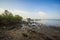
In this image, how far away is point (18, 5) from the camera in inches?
98.3

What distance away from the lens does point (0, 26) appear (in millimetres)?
2547

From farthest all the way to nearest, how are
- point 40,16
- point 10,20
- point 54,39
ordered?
point 10,20
point 40,16
point 54,39

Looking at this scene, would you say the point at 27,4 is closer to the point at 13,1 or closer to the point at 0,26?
the point at 13,1

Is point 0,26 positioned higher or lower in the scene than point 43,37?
higher

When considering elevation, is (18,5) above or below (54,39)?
above

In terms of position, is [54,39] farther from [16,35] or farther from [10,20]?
[10,20]

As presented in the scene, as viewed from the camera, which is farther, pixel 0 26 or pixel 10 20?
pixel 10 20

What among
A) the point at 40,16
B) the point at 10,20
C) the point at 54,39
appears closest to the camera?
the point at 54,39

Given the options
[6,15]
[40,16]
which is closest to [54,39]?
[40,16]

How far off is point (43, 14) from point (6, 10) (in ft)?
3.79

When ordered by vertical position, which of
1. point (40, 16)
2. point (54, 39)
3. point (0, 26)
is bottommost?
point (54, 39)

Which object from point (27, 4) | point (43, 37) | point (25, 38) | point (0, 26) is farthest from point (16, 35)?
point (27, 4)

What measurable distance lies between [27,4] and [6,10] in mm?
679

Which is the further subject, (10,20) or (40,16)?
(10,20)
